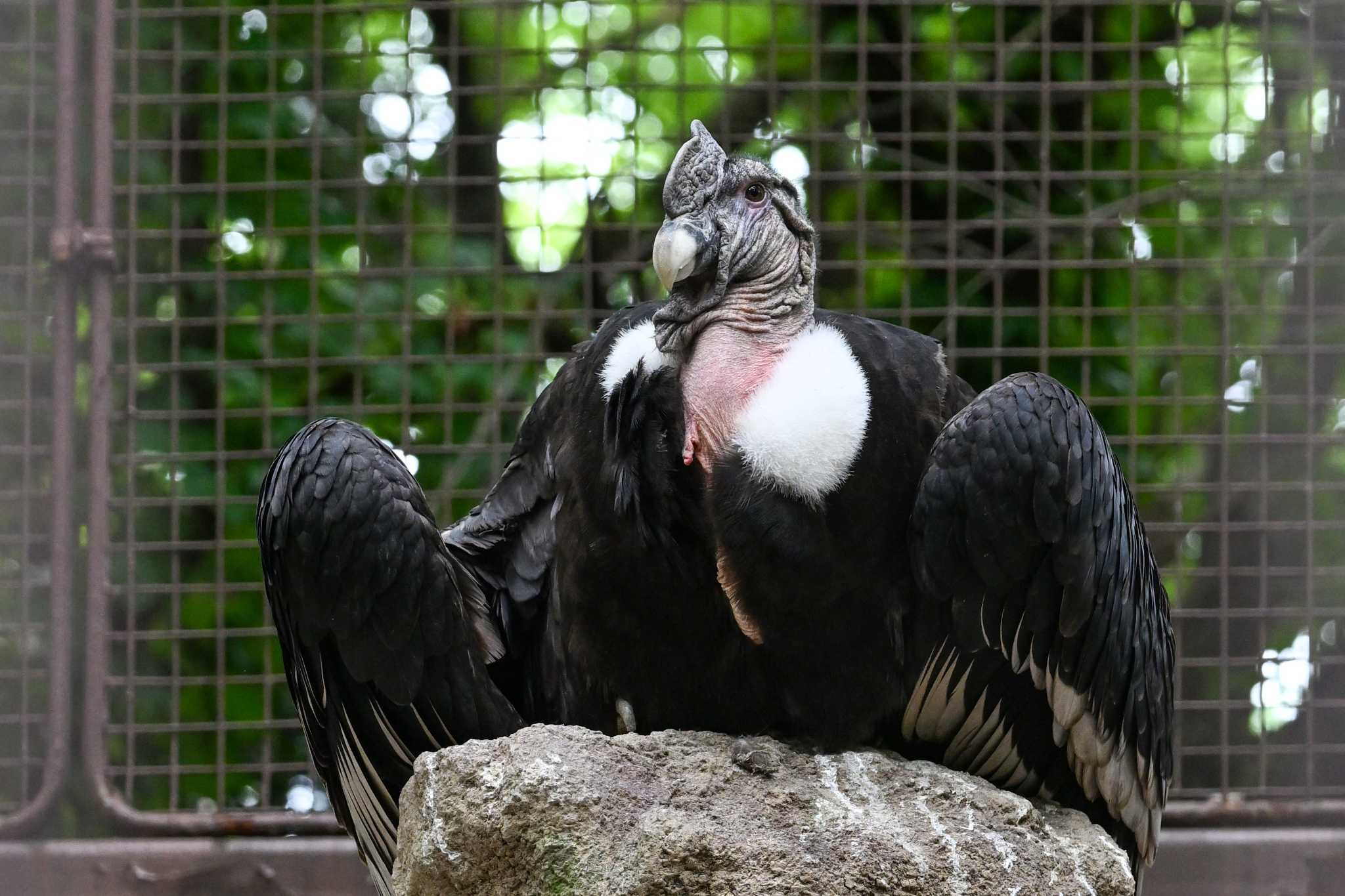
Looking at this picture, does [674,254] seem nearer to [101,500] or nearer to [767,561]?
[767,561]

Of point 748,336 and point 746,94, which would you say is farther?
point 746,94

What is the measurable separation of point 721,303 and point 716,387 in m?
0.15

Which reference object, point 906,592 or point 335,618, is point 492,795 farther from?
point 906,592

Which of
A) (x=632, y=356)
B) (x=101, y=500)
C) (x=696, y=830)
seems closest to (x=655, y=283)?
(x=101, y=500)

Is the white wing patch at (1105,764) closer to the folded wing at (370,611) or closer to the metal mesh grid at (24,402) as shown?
the folded wing at (370,611)

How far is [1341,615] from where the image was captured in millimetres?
5070

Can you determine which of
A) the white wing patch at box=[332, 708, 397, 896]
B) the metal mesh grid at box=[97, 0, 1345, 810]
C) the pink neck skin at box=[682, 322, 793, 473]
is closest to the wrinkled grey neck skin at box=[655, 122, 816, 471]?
the pink neck skin at box=[682, 322, 793, 473]

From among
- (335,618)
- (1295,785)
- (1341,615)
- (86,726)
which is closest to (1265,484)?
(1341,615)

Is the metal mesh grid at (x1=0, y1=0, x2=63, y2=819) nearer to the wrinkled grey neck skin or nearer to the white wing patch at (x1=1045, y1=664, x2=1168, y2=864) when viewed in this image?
the wrinkled grey neck skin

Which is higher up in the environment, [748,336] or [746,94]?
[746,94]

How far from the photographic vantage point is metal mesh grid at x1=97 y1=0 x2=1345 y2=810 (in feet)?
16.6

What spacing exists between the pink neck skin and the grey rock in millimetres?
520

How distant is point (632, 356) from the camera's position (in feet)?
10.6

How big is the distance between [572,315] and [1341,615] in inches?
93.8
